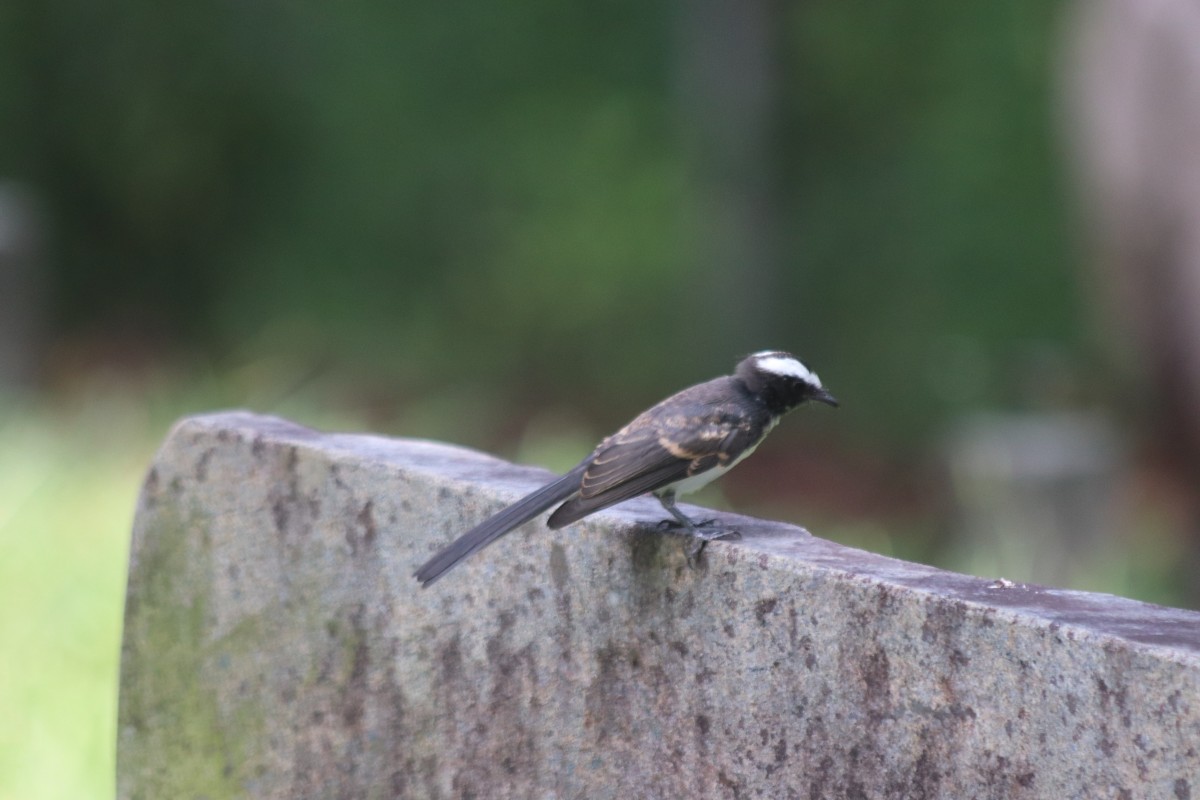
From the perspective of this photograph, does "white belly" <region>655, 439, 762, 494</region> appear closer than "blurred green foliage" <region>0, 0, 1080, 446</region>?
Yes

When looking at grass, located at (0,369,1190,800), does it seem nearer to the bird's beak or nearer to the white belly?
the white belly

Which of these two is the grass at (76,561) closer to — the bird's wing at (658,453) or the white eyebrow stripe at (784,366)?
the bird's wing at (658,453)

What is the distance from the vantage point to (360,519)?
3.40 m

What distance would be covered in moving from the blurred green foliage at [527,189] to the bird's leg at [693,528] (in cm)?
773

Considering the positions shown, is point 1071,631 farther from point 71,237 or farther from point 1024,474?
point 71,237

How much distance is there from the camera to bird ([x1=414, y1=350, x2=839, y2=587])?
2.91 meters

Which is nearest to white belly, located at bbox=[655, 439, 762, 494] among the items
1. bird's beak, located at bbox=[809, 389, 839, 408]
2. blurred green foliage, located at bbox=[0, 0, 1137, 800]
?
bird's beak, located at bbox=[809, 389, 839, 408]

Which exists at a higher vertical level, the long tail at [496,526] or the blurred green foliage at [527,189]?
the blurred green foliage at [527,189]

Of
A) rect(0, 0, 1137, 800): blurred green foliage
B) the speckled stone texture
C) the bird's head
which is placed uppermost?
rect(0, 0, 1137, 800): blurred green foliage

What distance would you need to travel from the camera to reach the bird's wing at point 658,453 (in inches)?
116

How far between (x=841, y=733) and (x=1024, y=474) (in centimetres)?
565

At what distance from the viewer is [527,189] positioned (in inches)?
497

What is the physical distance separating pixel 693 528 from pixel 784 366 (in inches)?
24.1

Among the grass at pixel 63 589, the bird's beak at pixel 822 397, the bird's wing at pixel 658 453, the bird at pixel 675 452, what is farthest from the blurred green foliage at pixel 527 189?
the bird's wing at pixel 658 453
